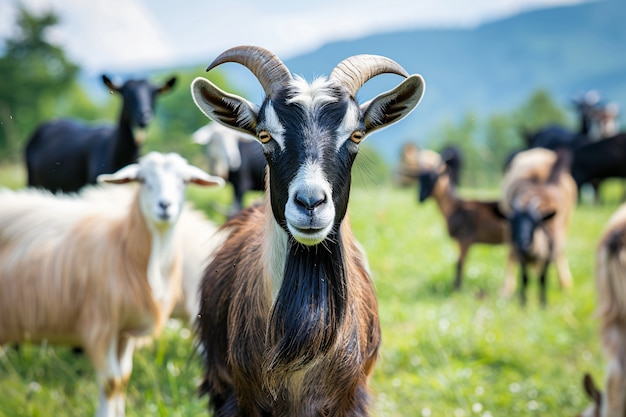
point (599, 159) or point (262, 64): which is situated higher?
point (262, 64)

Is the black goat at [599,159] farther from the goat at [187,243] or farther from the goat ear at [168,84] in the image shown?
the goat at [187,243]

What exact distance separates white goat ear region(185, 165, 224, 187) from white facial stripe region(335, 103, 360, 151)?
2348 mm

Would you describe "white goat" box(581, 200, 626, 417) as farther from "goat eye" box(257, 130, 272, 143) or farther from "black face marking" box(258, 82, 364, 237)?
"goat eye" box(257, 130, 272, 143)

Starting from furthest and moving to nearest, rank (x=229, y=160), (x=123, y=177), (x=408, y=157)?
(x=408, y=157) < (x=229, y=160) < (x=123, y=177)

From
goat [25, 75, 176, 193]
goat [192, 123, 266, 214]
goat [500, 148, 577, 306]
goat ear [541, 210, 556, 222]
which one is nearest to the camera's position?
goat [25, 75, 176, 193]

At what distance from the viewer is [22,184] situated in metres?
14.1

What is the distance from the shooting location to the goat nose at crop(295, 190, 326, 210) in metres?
2.54

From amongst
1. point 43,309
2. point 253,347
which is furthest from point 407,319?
point 253,347

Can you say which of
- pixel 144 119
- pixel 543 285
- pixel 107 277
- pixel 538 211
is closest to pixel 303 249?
pixel 107 277

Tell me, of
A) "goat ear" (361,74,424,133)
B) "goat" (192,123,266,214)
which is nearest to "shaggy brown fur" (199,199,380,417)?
"goat ear" (361,74,424,133)

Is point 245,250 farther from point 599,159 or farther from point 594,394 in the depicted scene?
point 599,159

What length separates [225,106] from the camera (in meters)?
2.99

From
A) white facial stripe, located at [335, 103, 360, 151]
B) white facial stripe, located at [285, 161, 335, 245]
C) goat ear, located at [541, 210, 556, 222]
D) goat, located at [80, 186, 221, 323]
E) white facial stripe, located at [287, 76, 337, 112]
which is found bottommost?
goat ear, located at [541, 210, 556, 222]

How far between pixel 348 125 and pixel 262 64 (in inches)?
19.9
